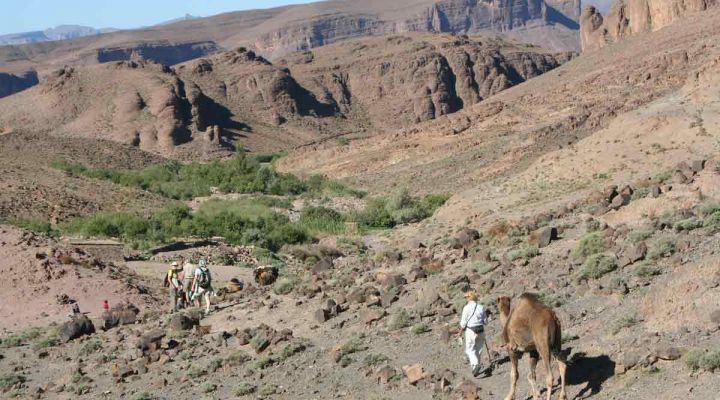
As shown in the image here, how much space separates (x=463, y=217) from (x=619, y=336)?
19533 millimetres

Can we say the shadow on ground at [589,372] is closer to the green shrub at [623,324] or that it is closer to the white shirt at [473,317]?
the green shrub at [623,324]

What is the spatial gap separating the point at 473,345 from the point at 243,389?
3357 millimetres

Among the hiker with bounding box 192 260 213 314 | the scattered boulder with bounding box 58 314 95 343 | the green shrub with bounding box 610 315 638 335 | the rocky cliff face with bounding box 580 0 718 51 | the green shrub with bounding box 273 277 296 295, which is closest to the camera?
the green shrub with bounding box 610 315 638 335

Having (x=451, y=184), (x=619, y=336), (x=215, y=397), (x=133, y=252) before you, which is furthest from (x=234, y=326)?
(x=451, y=184)

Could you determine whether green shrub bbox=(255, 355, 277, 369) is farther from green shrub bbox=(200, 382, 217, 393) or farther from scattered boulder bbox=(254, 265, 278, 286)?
scattered boulder bbox=(254, 265, 278, 286)

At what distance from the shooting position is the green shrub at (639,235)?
16406 mm

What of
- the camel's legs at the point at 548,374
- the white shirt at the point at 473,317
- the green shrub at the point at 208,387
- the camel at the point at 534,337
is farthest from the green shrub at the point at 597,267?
the green shrub at the point at 208,387

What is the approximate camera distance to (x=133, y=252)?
30.2 meters

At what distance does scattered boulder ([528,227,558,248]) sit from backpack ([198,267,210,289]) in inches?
224

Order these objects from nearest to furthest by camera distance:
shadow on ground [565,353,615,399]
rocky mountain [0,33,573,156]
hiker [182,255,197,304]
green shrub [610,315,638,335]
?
shadow on ground [565,353,615,399]
green shrub [610,315,638,335]
hiker [182,255,197,304]
rocky mountain [0,33,573,156]

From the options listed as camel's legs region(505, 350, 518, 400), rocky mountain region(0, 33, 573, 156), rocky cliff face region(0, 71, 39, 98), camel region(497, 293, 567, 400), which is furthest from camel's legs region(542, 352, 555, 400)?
rocky cliff face region(0, 71, 39, 98)

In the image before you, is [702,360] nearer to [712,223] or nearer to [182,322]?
[712,223]

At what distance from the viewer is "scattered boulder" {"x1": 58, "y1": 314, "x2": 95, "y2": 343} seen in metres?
19.7

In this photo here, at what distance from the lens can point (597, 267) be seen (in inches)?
597
